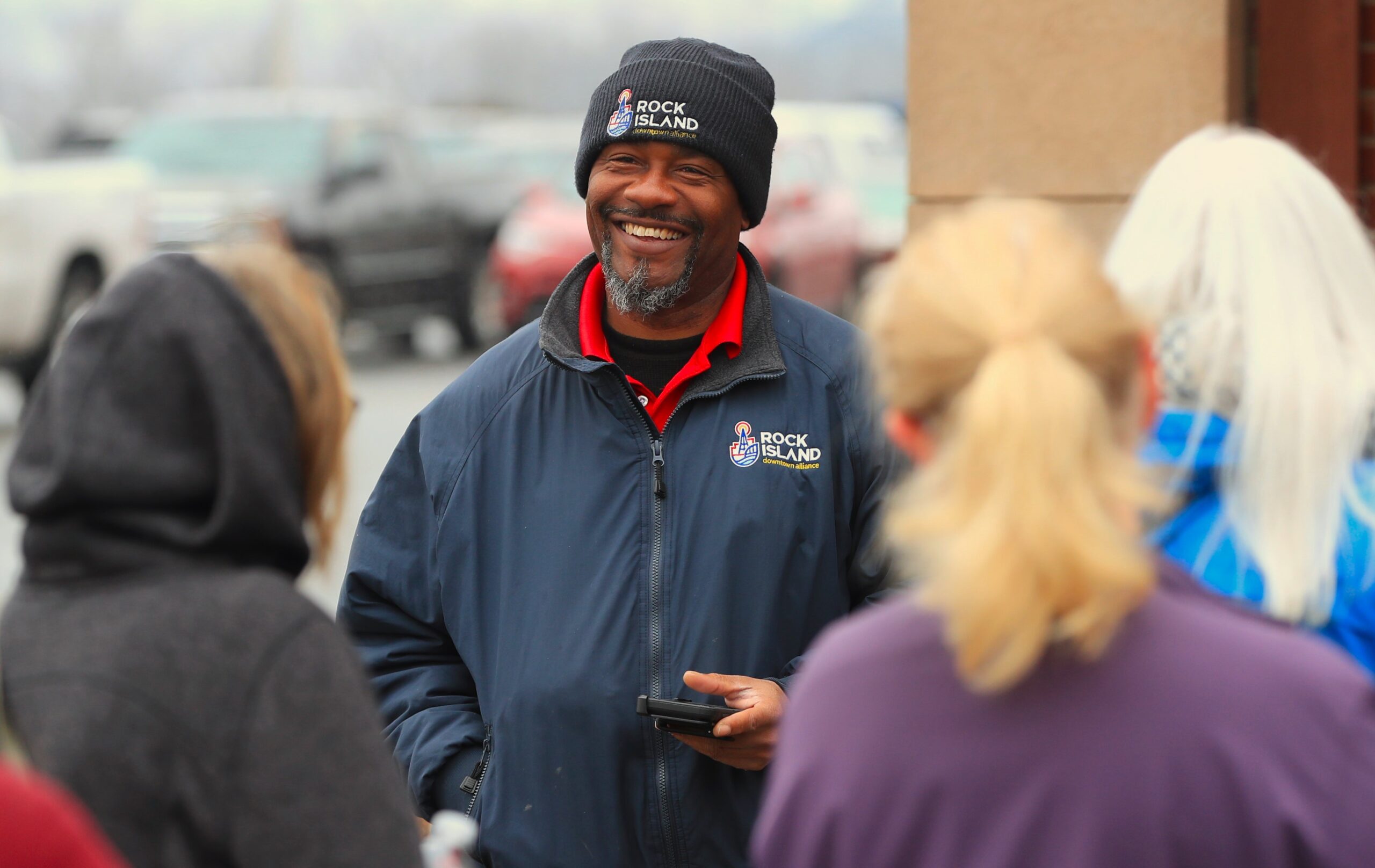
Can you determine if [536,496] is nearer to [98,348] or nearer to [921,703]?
[98,348]

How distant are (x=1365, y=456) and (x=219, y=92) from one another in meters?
47.7

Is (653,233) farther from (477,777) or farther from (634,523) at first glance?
(477,777)

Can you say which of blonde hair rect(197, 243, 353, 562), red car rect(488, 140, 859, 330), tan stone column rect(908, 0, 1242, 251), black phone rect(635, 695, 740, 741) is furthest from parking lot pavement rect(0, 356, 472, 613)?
blonde hair rect(197, 243, 353, 562)

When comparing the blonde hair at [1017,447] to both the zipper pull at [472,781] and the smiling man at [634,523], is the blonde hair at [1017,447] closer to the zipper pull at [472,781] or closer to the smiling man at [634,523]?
the smiling man at [634,523]

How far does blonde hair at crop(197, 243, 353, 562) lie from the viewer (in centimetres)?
192

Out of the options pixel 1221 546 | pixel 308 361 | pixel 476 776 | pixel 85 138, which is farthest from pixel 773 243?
pixel 308 361

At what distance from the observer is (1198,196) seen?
2.17m

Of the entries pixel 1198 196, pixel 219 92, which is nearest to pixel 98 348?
pixel 1198 196

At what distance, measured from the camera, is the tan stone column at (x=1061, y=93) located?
14.5 feet

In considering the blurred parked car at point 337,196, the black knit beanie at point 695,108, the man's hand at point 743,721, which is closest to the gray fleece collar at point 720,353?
the black knit beanie at point 695,108

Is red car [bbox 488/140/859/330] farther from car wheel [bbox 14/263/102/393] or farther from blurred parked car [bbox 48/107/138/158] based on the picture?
blurred parked car [bbox 48/107/138/158]

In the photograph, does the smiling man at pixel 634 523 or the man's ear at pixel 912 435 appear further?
the smiling man at pixel 634 523

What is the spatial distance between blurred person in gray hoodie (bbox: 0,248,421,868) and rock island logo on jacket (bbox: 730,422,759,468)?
1080 mm

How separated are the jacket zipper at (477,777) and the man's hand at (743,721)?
37cm
